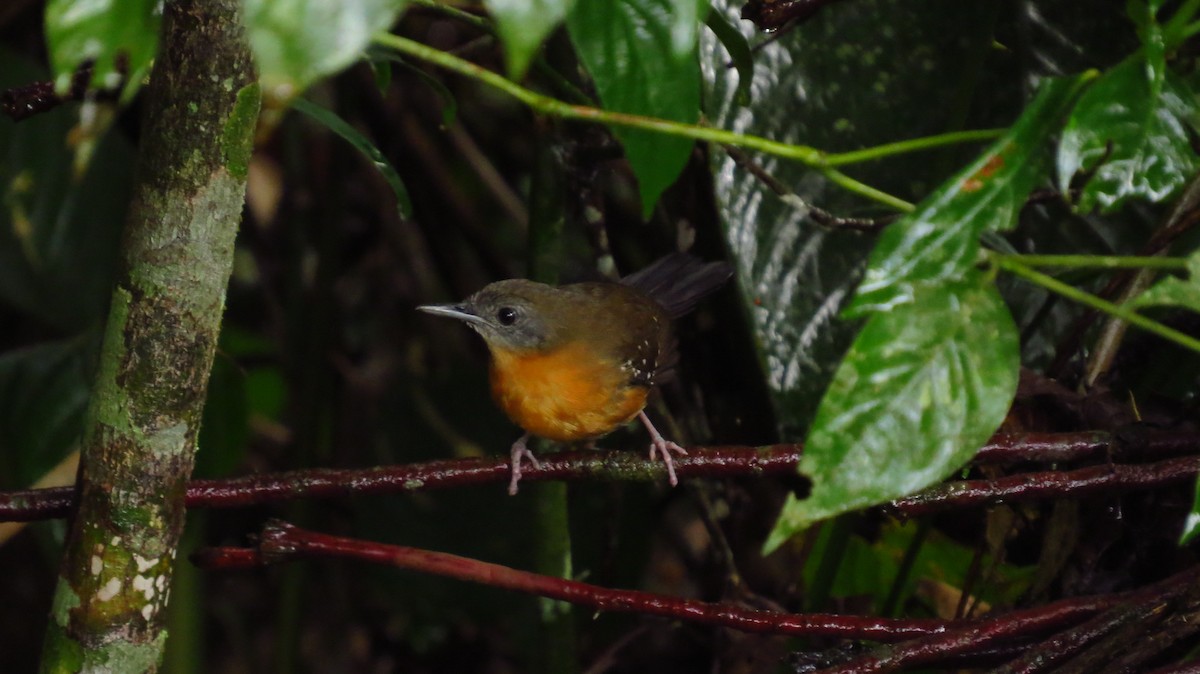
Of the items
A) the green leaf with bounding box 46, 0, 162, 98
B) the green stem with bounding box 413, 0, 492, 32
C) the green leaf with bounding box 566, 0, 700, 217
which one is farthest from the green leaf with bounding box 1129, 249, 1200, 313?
the green stem with bounding box 413, 0, 492, 32

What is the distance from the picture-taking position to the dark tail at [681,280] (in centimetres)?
231

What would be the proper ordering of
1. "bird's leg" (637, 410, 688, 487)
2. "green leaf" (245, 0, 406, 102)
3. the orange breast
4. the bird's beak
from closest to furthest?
1. "green leaf" (245, 0, 406, 102)
2. "bird's leg" (637, 410, 688, 487)
3. the orange breast
4. the bird's beak

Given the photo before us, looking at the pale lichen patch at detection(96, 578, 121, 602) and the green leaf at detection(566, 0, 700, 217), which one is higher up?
the green leaf at detection(566, 0, 700, 217)

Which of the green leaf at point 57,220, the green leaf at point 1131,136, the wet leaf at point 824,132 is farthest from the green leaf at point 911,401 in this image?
the green leaf at point 57,220

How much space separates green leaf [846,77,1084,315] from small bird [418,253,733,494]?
3.80ft

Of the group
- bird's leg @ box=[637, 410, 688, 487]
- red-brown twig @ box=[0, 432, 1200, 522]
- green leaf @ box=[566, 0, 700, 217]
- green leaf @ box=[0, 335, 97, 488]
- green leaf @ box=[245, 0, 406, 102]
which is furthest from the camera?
green leaf @ box=[0, 335, 97, 488]

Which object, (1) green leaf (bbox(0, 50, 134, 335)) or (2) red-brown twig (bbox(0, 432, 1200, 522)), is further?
(1) green leaf (bbox(0, 50, 134, 335))

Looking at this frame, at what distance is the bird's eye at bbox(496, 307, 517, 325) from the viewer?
2369mm

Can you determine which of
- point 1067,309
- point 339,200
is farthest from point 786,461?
point 339,200

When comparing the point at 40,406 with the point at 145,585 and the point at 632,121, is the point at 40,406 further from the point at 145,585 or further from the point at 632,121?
the point at 632,121

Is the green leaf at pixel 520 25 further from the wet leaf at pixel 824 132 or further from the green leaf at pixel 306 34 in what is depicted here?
the wet leaf at pixel 824 132

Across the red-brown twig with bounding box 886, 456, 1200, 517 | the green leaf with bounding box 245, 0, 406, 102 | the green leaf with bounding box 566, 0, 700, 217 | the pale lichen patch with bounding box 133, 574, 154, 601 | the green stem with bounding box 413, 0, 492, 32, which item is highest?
the green stem with bounding box 413, 0, 492, 32

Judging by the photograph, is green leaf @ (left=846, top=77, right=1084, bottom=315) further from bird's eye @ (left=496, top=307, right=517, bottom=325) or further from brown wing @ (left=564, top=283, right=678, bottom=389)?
→ bird's eye @ (left=496, top=307, right=517, bottom=325)

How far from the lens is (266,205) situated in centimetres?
420
